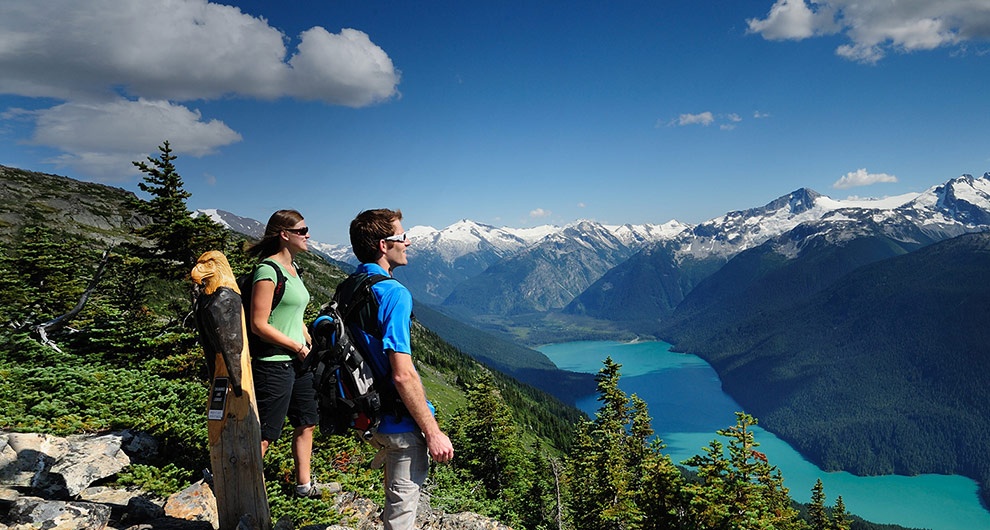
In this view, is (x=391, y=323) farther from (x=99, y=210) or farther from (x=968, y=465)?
(x=968, y=465)

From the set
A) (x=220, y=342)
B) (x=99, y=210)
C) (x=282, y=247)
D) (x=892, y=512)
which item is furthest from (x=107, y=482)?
(x=892, y=512)

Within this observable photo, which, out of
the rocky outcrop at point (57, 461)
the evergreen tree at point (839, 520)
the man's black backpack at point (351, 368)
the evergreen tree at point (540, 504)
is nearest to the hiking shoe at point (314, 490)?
the rocky outcrop at point (57, 461)

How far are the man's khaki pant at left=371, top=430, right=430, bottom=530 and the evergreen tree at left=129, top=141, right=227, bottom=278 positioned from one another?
1317cm

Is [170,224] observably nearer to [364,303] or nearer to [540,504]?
[364,303]

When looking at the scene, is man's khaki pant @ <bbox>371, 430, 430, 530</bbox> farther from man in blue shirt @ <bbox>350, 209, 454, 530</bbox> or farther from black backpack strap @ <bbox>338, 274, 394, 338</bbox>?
black backpack strap @ <bbox>338, 274, 394, 338</bbox>

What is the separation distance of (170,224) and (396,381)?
541 inches

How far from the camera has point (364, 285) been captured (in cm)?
378

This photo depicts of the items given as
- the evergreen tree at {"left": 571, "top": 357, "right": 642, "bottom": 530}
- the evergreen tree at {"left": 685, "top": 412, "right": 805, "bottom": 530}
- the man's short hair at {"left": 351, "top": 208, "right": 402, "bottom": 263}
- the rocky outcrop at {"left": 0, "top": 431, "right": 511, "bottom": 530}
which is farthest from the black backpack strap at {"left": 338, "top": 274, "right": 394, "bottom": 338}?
the evergreen tree at {"left": 571, "top": 357, "right": 642, "bottom": 530}

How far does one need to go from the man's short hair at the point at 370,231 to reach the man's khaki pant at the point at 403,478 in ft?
5.31

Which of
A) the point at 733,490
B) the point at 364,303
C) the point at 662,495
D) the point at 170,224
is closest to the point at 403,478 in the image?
the point at 364,303

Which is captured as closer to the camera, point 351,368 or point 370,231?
point 351,368

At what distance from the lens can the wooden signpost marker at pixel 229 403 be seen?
435 cm

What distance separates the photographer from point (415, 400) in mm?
3615

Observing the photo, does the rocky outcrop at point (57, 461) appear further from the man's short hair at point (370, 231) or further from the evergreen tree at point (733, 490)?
A: the evergreen tree at point (733, 490)
